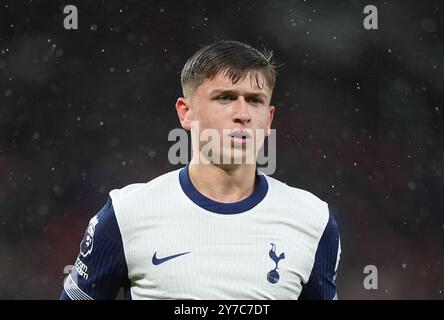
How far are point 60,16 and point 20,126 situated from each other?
1099 mm

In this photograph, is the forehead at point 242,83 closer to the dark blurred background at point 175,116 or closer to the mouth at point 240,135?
the mouth at point 240,135

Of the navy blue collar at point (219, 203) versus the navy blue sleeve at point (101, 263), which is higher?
the navy blue collar at point (219, 203)

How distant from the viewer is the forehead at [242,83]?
2916 mm

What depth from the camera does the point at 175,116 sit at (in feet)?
24.4

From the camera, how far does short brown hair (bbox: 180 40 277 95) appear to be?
2.95 meters

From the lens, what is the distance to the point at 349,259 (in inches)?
282

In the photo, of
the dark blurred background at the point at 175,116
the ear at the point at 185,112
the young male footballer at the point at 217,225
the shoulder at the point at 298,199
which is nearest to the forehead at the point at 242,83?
the young male footballer at the point at 217,225

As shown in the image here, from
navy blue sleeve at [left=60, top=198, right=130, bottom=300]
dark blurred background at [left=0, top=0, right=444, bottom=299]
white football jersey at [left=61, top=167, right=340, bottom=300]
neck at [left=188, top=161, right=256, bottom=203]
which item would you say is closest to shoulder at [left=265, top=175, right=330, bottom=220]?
white football jersey at [left=61, top=167, right=340, bottom=300]

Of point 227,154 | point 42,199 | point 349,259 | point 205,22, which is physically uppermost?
point 205,22

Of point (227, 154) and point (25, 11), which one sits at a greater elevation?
point (25, 11)

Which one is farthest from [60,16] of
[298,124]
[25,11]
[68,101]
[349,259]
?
[349,259]

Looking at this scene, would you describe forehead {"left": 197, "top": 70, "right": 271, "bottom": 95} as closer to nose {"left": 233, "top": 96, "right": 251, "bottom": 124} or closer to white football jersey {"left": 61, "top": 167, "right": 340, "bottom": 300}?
nose {"left": 233, "top": 96, "right": 251, "bottom": 124}

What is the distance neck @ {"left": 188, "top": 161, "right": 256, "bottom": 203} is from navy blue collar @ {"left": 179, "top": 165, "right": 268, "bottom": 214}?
0.08 ft

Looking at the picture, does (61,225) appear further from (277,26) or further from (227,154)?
(227,154)
